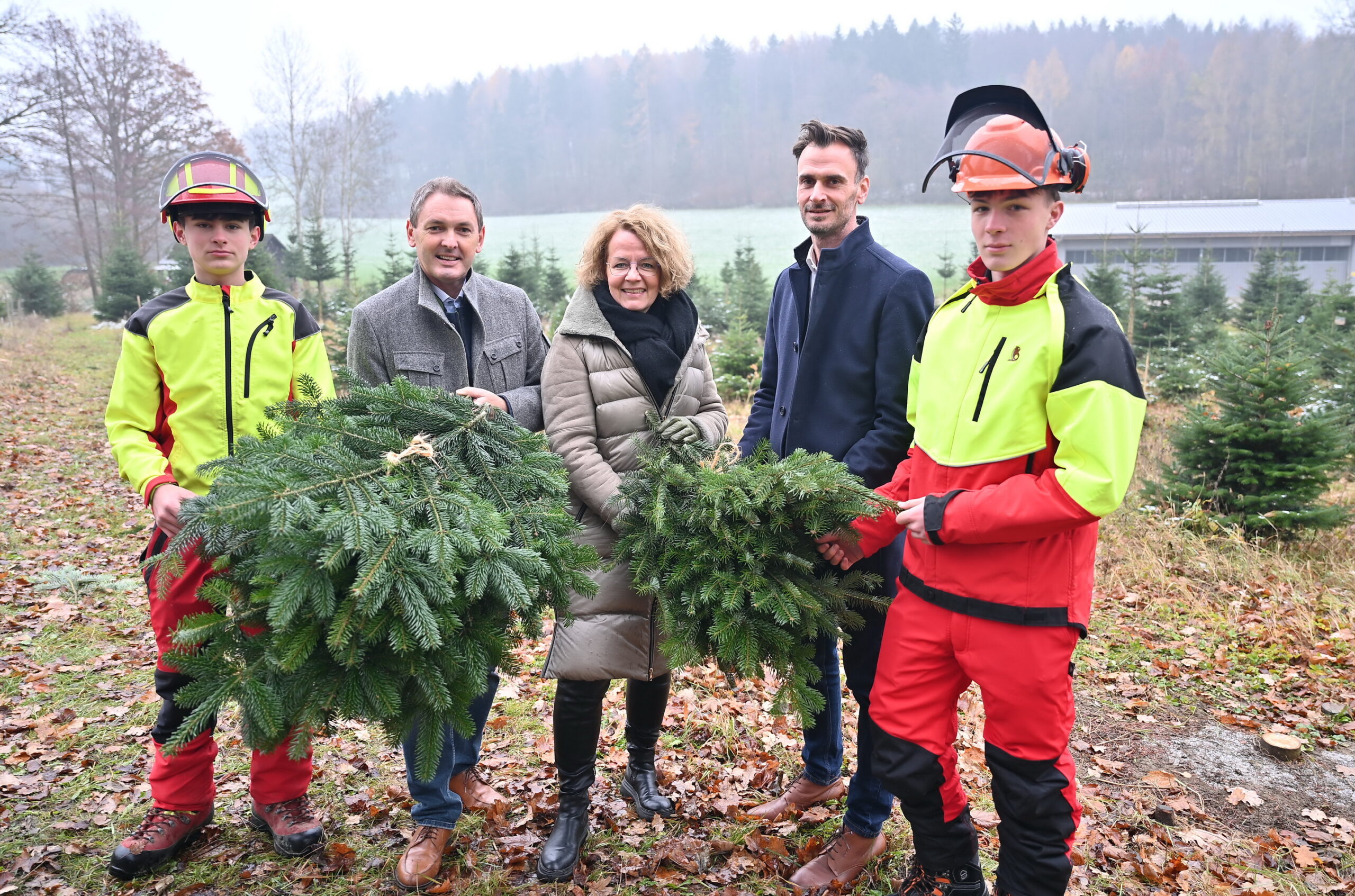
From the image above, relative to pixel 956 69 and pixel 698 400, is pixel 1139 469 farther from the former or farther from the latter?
pixel 956 69

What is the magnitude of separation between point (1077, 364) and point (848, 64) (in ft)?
249

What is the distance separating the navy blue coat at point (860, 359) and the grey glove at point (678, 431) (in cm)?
43

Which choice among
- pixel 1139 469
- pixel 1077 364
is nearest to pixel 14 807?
pixel 1077 364

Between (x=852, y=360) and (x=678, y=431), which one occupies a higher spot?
(x=852, y=360)

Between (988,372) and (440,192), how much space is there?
7.04ft

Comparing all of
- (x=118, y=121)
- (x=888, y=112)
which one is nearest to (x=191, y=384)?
(x=118, y=121)

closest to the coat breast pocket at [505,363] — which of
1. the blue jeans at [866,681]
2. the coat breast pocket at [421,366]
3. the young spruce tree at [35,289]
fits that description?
the coat breast pocket at [421,366]

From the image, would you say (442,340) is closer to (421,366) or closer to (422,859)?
(421,366)

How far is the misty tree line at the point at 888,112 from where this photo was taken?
189 ft

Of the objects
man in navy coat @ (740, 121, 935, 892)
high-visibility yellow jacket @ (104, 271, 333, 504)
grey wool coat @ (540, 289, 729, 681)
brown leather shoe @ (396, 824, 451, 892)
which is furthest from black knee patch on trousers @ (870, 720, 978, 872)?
high-visibility yellow jacket @ (104, 271, 333, 504)

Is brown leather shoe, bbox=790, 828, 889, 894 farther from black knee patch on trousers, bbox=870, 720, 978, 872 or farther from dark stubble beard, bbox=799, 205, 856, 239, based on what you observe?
dark stubble beard, bbox=799, 205, 856, 239

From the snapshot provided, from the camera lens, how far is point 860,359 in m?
2.98

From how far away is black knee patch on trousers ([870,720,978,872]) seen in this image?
2527 millimetres

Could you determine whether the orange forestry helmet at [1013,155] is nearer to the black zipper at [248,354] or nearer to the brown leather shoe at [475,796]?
the black zipper at [248,354]
